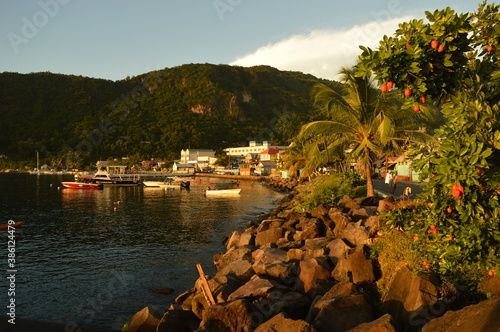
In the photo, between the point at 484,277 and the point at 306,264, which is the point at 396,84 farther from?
the point at 306,264

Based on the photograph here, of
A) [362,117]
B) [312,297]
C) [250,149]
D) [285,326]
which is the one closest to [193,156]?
[250,149]

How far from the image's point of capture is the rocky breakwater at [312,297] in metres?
7.23

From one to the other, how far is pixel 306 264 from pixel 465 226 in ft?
17.7

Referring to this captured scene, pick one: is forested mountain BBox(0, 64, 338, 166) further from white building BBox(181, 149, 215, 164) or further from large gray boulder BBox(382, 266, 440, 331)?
large gray boulder BBox(382, 266, 440, 331)

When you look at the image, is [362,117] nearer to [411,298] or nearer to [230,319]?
[411,298]

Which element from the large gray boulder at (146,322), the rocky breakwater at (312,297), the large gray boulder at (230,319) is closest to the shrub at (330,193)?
the rocky breakwater at (312,297)

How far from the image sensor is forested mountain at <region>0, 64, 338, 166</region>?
448 ft

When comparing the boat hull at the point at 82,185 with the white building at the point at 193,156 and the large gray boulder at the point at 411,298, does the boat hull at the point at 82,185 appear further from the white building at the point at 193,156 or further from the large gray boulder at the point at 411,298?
the white building at the point at 193,156

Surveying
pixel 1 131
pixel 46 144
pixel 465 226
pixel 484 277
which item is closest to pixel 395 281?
pixel 484 277

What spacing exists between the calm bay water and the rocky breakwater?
293 centimetres

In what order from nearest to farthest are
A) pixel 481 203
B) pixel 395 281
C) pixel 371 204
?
1. pixel 481 203
2. pixel 395 281
3. pixel 371 204

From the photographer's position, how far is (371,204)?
1911cm

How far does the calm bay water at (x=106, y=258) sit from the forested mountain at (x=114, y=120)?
83373 millimetres

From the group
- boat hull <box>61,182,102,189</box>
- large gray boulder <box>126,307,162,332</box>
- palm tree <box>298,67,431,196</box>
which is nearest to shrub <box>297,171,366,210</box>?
palm tree <box>298,67,431,196</box>
